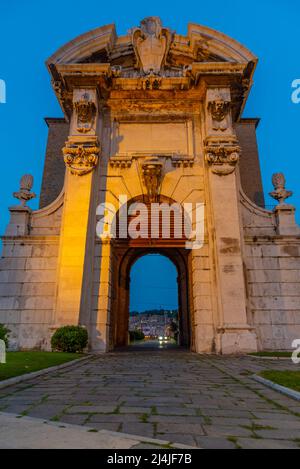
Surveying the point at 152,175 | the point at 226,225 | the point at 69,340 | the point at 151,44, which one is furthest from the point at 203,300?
the point at 151,44

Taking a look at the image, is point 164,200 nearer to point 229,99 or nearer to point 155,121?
point 155,121

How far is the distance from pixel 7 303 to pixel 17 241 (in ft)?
8.78

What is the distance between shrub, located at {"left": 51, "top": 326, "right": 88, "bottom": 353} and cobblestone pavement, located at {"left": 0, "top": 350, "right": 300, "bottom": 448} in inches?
204

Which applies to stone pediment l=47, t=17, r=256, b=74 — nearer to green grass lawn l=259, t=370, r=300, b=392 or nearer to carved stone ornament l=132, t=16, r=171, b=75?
carved stone ornament l=132, t=16, r=171, b=75

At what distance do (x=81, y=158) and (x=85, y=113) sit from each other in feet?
7.26

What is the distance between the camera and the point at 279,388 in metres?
4.77

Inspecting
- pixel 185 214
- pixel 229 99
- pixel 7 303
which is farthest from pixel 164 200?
pixel 7 303

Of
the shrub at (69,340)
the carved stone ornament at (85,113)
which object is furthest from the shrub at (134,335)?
the carved stone ornament at (85,113)

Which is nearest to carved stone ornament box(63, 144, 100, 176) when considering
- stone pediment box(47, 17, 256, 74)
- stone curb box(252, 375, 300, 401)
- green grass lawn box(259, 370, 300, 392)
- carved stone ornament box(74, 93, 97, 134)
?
carved stone ornament box(74, 93, 97, 134)

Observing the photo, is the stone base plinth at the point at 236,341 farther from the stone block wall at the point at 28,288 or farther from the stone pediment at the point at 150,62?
the stone pediment at the point at 150,62

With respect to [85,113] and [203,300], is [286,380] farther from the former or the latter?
[85,113]

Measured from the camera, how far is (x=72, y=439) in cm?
236

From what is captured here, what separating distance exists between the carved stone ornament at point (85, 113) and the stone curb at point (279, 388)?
1243 centimetres

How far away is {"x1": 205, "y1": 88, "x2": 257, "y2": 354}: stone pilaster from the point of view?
465 inches
